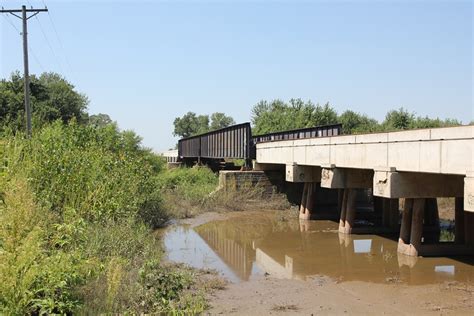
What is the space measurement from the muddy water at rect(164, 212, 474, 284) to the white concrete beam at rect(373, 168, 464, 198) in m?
1.67

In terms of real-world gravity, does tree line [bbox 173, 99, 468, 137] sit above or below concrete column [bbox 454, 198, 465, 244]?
above

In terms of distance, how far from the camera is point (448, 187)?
13.4 meters

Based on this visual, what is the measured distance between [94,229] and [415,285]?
6.79 metres

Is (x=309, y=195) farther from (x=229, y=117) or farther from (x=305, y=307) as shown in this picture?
(x=229, y=117)

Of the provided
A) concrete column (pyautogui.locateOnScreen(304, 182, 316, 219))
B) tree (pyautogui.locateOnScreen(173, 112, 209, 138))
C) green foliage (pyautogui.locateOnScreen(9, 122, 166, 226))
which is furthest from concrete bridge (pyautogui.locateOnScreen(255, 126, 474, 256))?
tree (pyautogui.locateOnScreen(173, 112, 209, 138))

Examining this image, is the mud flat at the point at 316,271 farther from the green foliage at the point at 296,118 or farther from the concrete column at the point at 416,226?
the green foliage at the point at 296,118

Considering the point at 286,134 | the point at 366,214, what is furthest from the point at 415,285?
Result: the point at 286,134

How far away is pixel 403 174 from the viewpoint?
1327 cm

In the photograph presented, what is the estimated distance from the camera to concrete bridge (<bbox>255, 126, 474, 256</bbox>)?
1094cm

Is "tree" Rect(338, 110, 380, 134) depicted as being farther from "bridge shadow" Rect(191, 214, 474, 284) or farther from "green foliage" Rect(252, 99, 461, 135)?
→ "bridge shadow" Rect(191, 214, 474, 284)

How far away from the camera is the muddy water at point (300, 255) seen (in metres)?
11.8

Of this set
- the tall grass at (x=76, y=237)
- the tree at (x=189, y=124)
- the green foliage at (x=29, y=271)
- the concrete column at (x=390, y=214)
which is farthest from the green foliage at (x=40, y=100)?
the tree at (x=189, y=124)

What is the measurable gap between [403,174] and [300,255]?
3523 millimetres

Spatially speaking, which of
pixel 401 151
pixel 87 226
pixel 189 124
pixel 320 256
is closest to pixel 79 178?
pixel 87 226
